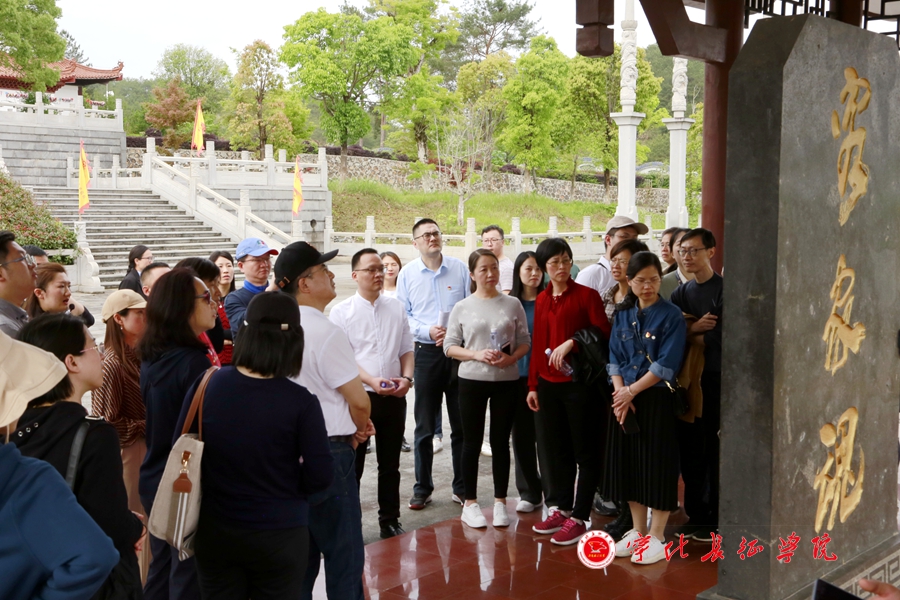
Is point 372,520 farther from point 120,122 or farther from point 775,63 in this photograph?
point 120,122

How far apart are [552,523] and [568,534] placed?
0.52 feet

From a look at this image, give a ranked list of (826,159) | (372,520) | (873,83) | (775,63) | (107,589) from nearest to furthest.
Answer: (107,589)
(775,63)
(826,159)
(873,83)
(372,520)

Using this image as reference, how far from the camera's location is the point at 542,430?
13.1ft

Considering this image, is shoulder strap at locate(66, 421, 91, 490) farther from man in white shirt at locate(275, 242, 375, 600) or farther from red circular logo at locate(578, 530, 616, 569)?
red circular logo at locate(578, 530, 616, 569)

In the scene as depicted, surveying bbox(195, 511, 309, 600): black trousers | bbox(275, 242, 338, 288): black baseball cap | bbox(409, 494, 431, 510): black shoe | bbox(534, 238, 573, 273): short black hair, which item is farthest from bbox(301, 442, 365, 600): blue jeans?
bbox(409, 494, 431, 510): black shoe

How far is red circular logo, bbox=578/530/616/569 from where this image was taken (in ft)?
11.7

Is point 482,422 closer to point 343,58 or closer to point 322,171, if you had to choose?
point 322,171

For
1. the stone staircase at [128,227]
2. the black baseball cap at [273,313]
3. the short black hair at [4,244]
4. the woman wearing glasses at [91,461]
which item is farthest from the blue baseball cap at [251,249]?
the stone staircase at [128,227]

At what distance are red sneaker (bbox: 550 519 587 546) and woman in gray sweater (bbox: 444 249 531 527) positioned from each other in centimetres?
34

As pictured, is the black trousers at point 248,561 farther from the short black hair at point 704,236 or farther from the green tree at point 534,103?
the green tree at point 534,103

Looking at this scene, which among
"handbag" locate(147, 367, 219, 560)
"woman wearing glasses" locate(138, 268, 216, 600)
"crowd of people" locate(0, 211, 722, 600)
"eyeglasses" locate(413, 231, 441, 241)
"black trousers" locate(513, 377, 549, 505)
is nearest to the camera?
"crowd of people" locate(0, 211, 722, 600)

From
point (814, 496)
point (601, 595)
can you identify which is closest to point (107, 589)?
point (601, 595)

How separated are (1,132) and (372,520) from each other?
896 inches

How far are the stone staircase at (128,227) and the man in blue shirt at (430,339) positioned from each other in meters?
12.1
